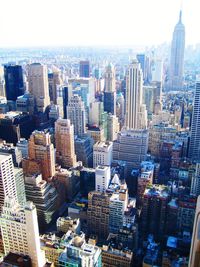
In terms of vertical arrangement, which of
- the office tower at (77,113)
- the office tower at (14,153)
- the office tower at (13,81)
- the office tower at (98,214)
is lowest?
the office tower at (98,214)

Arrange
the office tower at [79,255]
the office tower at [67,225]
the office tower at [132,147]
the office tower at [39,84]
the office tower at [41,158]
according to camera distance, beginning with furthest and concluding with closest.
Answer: the office tower at [39,84] → the office tower at [132,147] → the office tower at [41,158] → the office tower at [67,225] → the office tower at [79,255]

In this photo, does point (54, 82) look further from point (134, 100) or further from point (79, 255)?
point (79, 255)

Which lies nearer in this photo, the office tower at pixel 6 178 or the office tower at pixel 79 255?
the office tower at pixel 79 255

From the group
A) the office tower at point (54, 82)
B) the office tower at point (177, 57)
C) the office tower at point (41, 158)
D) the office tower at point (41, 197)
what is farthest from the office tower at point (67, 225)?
the office tower at point (177, 57)

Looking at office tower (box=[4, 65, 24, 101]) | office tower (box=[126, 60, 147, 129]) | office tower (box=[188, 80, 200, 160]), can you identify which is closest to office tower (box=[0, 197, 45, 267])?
office tower (box=[188, 80, 200, 160])

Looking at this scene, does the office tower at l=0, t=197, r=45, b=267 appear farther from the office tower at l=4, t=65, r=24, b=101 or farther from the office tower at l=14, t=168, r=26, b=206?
the office tower at l=4, t=65, r=24, b=101

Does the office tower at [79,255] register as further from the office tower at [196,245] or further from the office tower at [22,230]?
the office tower at [196,245]

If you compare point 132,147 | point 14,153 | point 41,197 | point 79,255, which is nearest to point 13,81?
point 14,153
